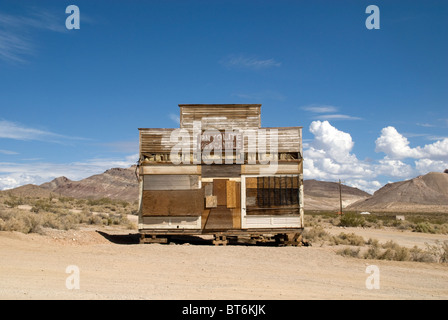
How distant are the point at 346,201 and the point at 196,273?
130766mm

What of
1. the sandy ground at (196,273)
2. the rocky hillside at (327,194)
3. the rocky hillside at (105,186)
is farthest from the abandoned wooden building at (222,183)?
the rocky hillside at (327,194)

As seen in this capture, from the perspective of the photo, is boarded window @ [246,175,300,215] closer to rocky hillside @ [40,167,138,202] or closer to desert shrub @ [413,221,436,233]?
desert shrub @ [413,221,436,233]

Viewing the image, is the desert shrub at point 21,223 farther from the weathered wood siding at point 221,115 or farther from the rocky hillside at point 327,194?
the rocky hillside at point 327,194

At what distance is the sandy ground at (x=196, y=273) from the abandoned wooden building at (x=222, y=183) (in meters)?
1.37

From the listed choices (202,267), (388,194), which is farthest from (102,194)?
(202,267)

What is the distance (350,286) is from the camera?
9.44 meters

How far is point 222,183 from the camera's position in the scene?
17.3m

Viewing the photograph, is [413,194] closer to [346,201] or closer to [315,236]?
[346,201]

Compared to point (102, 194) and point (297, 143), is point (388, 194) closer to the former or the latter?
point (102, 194)

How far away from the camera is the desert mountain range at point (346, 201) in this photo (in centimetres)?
10831
